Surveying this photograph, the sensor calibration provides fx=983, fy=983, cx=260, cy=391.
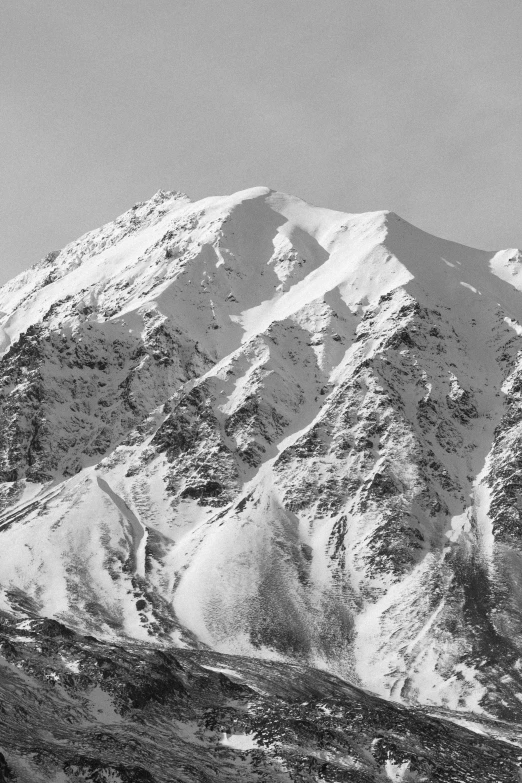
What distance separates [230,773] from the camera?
252 ft

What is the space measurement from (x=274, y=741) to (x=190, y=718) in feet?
32.6

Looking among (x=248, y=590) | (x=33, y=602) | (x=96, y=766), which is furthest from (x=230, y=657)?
(x=96, y=766)

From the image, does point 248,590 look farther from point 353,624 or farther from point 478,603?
point 478,603

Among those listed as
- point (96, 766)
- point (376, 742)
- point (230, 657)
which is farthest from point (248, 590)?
point (96, 766)

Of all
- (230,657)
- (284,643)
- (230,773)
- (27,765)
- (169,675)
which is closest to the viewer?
(27,765)

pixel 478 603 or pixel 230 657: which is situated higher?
pixel 478 603

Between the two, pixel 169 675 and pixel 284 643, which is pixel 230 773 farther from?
pixel 284 643

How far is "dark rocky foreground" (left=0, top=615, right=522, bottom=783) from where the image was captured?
237ft

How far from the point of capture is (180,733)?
85.5m

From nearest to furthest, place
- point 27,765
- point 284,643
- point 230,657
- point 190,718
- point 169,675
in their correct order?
point 27,765 → point 190,718 → point 169,675 → point 230,657 → point 284,643

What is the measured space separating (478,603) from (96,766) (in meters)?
137

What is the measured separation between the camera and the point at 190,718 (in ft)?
294

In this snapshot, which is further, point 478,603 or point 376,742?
point 478,603

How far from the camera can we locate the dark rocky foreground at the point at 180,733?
72375mm
